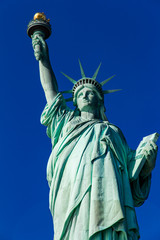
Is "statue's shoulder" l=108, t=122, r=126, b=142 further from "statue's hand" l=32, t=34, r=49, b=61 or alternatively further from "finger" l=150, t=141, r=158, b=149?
"statue's hand" l=32, t=34, r=49, b=61

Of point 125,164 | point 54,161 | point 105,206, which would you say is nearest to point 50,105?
point 54,161

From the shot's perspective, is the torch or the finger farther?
the torch

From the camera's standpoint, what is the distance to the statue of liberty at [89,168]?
11359 mm

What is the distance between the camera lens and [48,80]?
14477mm

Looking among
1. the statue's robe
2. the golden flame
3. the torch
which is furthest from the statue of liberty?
the golden flame

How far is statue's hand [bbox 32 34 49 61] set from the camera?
1476cm

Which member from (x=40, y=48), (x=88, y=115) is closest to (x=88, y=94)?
(x=88, y=115)

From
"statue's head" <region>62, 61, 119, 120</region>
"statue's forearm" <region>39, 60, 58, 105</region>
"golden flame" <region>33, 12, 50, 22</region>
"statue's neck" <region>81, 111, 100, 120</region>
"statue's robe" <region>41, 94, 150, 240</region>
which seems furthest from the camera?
"golden flame" <region>33, 12, 50, 22</region>

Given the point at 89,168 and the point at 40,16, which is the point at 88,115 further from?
the point at 40,16

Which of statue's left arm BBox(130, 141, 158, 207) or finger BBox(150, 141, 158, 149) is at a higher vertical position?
finger BBox(150, 141, 158, 149)

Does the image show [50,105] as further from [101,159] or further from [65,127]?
[101,159]

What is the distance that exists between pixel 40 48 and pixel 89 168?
166 inches

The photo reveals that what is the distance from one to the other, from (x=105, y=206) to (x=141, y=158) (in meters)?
1.91

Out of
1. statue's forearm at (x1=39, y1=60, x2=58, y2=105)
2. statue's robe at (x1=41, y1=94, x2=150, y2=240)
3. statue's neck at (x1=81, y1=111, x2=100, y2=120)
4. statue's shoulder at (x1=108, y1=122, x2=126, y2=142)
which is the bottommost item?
statue's robe at (x1=41, y1=94, x2=150, y2=240)
